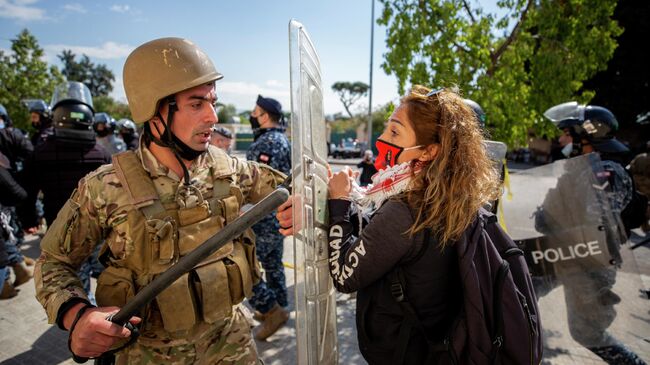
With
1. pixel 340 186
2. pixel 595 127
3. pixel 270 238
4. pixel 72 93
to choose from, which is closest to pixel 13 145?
pixel 72 93

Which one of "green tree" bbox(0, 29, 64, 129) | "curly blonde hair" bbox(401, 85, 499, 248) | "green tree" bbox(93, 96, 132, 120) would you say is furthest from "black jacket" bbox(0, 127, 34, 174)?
"green tree" bbox(93, 96, 132, 120)

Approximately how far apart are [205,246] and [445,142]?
37.1 inches

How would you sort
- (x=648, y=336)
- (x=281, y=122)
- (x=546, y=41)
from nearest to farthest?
1. (x=648, y=336)
2. (x=281, y=122)
3. (x=546, y=41)

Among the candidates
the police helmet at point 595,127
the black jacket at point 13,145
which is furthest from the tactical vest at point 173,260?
the black jacket at point 13,145

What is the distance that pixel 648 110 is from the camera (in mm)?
18875

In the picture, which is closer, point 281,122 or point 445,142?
point 445,142

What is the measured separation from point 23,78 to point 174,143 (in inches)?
788

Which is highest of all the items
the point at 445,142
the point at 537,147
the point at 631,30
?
the point at 631,30

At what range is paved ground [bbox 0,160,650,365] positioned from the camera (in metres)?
2.54

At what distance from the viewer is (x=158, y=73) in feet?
5.20

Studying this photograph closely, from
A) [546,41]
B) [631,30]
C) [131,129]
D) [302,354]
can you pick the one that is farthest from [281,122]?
[631,30]

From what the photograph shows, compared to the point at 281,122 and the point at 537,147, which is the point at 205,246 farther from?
the point at 537,147

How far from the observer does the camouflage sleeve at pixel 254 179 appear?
1886 mm

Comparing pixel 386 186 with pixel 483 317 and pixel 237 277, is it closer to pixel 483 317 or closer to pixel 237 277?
pixel 483 317
